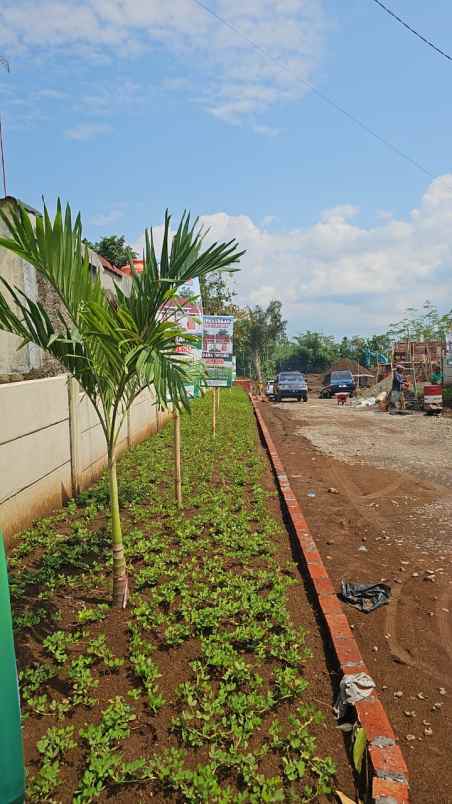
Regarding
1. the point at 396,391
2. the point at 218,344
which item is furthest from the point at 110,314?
the point at 396,391

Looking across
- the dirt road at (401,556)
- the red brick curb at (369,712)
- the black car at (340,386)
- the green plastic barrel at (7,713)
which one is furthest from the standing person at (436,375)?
the green plastic barrel at (7,713)

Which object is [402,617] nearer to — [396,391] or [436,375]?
[396,391]

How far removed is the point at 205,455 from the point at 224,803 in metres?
6.98

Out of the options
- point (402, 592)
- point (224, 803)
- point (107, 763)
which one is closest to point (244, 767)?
Answer: point (224, 803)

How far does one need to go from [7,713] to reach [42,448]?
3.94 meters

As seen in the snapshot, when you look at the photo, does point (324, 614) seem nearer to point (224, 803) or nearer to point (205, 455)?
point (224, 803)

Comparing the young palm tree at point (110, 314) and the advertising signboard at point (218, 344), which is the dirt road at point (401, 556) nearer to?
the young palm tree at point (110, 314)

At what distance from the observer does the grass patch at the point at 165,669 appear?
214 cm

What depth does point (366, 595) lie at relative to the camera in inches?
159

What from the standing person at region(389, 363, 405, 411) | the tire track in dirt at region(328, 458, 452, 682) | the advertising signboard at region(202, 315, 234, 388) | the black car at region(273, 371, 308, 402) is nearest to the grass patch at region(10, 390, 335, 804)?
the tire track in dirt at region(328, 458, 452, 682)

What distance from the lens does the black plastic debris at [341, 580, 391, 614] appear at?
389 cm

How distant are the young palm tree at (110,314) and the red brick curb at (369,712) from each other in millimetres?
1351

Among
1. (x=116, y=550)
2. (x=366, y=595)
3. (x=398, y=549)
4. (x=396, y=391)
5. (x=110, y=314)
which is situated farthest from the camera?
(x=396, y=391)

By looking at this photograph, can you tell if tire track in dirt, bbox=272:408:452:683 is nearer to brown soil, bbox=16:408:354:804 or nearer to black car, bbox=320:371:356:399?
brown soil, bbox=16:408:354:804
